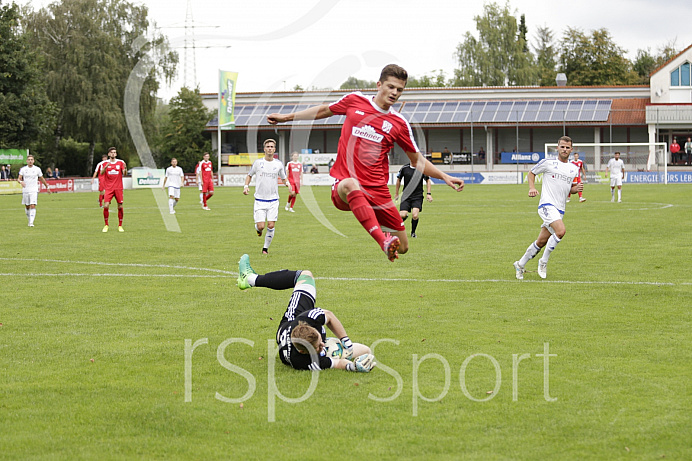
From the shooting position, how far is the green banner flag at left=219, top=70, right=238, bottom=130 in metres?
56.6

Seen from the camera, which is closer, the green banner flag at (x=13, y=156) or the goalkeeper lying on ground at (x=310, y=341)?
the goalkeeper lying on ground at (x=310, y=341)

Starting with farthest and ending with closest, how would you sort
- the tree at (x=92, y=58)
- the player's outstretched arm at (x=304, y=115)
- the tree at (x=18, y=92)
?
the tree at (x=92, y=58), the tree at (x=18, y=92), the player's outstretched arm at (x=304, y=115)

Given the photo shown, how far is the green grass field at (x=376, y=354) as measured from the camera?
552 centimetres

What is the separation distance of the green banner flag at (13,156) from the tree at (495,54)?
5069 centimetres

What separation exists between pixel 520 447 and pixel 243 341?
3.93 meters

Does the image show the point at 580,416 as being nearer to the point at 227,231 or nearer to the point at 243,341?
the point at 243,341

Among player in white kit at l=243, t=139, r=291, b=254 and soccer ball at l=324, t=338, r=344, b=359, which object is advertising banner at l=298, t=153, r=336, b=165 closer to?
player in white kit at l=243, t=139, r=291, b=254

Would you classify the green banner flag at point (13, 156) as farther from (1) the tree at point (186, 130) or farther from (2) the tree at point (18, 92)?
(1) the tree at point (186, 130)

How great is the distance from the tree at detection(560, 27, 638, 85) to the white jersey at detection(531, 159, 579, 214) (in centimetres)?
8199

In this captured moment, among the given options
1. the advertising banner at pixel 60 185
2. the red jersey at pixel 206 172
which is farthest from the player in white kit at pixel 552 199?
the advertising banner at pixel 60 185

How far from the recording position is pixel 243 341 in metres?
8.49

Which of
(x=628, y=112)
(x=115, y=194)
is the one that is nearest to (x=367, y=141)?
(x=115, y=194)

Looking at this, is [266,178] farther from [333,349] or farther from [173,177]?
[173,177]

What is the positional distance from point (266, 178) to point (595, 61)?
268ft
